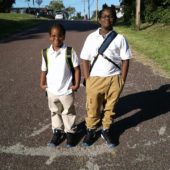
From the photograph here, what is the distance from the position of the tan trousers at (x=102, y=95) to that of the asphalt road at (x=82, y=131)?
0.32 m

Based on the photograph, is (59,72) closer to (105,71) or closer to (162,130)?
(105,71)

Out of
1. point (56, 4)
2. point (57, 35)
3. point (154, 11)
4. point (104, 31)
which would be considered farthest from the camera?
point (56, 4)

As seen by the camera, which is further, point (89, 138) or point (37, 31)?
point (37, 31)

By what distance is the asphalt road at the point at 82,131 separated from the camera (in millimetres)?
4703

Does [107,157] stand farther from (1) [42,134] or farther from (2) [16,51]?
(2) [16,51]

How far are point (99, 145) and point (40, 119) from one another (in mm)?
1407

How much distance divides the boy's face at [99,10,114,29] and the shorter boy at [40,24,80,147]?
480 millimetres

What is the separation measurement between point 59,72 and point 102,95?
67 centimetres

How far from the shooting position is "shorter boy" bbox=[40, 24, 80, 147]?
483 cm

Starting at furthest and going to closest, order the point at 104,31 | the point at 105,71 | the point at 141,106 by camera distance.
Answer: the point at 141,106 → the point at 105,71 → the point at 104,31

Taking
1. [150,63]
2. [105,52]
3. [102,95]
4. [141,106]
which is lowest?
[150,63]

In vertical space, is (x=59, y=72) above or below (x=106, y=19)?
below

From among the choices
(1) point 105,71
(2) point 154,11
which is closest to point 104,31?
(1) point 105,71

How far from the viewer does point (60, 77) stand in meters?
4.87
